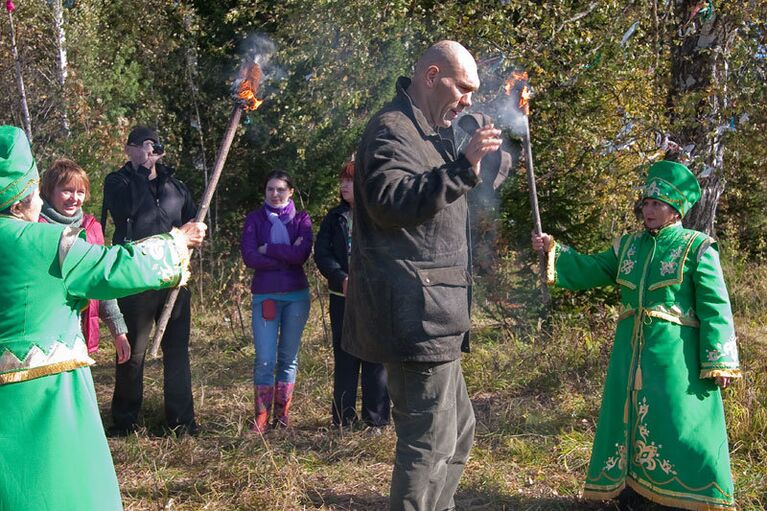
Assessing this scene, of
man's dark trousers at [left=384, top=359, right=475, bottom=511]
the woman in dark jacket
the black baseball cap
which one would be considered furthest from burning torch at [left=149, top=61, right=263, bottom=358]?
the black baseball cap

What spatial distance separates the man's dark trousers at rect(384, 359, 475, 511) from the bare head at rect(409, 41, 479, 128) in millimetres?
1042

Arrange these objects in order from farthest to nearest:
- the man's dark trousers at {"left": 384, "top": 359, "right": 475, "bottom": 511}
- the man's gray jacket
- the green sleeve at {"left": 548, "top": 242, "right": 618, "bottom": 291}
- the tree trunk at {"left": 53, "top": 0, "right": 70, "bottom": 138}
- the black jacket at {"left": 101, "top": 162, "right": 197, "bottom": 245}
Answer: the tree trunk at {"left": 53, "top": 0, "right": 70, "bottom": 138}, the black jacket at {"left": 101, "top": 162, "right": 197, "bottom": 245}, the green sleeve at {"left": 548, "top": 242, "right": 618, "bottom": 291}, the man's dark trousers at {"left": 384, "top": 359, "right": 475, "bottom": 511}, the man's gray jacket

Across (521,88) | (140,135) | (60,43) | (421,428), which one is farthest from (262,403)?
(60,43)

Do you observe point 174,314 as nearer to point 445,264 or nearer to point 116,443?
point 116,443

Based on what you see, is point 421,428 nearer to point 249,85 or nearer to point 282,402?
point 249,85

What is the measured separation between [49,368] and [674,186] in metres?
2.84

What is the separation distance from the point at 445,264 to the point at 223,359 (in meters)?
4.60

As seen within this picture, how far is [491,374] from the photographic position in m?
6.14

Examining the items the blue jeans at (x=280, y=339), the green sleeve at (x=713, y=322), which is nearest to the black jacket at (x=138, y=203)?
the blue jeans at (x=280, y=339)

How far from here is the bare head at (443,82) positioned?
3.12m

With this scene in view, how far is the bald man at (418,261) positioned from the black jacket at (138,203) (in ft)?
7.18

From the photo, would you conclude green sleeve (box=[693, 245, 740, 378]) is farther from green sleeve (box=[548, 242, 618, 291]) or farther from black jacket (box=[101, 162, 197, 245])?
black jacket (box=[101, 162, 197, 245])

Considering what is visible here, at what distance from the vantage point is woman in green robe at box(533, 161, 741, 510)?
3.54 m

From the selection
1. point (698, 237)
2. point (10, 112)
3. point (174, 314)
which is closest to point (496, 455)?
point (698, 237)
